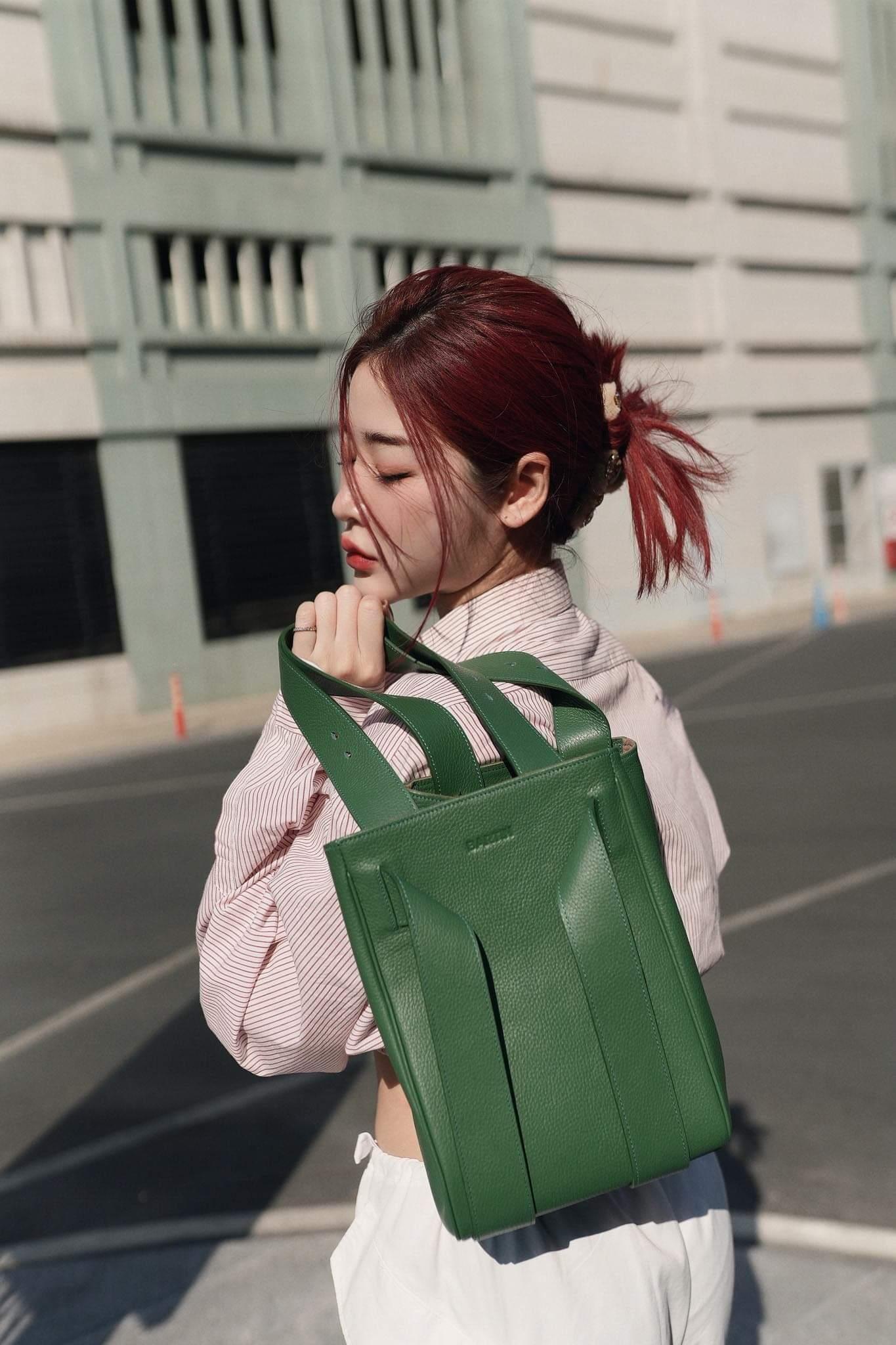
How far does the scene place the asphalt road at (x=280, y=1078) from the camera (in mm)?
4078

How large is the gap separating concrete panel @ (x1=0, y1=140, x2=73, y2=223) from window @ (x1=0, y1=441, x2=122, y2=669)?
10.5 ft

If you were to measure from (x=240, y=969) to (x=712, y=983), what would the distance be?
4.37m

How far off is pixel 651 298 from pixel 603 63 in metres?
4.42

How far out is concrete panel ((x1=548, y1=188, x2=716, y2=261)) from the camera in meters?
26.9

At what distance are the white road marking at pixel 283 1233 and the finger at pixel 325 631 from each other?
8.24 feet

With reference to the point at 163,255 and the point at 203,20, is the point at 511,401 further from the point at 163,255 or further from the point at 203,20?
the point at 203,20

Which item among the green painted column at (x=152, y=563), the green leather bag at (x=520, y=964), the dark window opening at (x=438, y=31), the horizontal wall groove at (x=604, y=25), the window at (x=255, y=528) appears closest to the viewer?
the green leather bag at (x=520, y=964)

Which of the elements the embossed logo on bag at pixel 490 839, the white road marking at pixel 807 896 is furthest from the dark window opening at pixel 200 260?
the embossed logo on bag at pixel 490 839

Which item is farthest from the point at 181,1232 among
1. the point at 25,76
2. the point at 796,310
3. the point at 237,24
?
the point at 796,310

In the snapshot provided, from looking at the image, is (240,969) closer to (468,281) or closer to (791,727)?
(468,281)

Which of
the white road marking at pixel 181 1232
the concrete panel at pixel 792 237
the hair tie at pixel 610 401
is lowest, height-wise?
the white road marking at pixel 181 1232

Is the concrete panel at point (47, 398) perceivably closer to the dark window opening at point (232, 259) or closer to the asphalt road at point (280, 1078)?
the dark window opening at point (232, 259)

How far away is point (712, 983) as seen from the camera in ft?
18.5

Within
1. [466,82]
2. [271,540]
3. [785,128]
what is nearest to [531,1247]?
[271,540]
